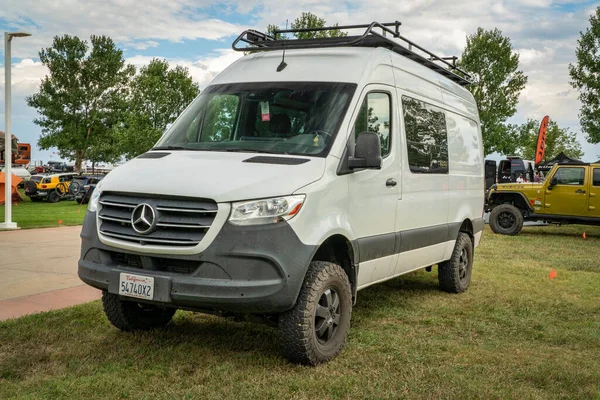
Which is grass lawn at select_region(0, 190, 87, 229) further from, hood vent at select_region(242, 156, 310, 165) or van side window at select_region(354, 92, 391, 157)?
hood vent at select_region(242, 156, 310, 165)

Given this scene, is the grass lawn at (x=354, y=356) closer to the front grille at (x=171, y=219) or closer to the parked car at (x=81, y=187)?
the front grille at (x=171, y=219)

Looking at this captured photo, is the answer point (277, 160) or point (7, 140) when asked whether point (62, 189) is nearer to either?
point (7, 140)

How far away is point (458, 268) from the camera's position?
25.9 ft

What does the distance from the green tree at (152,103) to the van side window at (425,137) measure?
42.6 metres

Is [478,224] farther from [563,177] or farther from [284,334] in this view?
[563,177]

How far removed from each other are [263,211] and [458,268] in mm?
4233

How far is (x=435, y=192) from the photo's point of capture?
6.95m

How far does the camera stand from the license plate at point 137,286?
175 inches

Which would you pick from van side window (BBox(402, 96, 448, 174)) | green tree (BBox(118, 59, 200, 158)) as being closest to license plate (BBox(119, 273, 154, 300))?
van side window (BBox(402, 96, 448, 174))

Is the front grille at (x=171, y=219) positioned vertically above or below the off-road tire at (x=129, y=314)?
above

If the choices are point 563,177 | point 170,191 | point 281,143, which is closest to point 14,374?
point 170,191

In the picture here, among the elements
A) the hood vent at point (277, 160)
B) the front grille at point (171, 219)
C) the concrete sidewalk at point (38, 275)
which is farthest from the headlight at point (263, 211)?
the concrete sidewalk at point (38, 275)

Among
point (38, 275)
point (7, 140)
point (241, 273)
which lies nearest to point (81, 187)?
point (7, 140)

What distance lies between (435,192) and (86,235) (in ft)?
12.2
